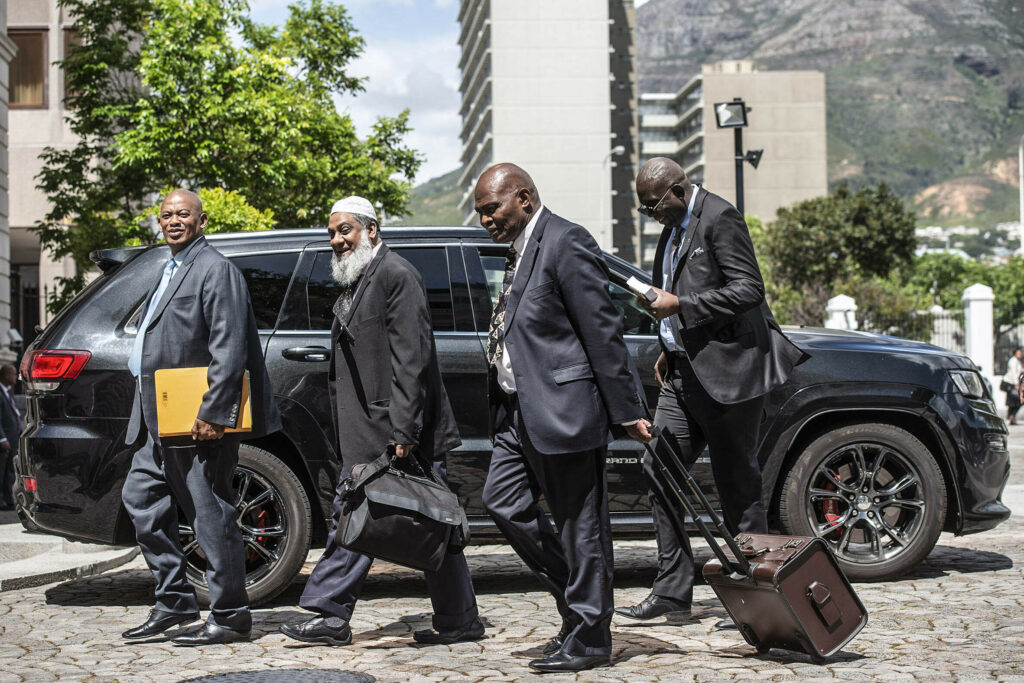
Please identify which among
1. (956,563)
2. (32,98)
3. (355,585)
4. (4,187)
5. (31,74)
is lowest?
(956,563)

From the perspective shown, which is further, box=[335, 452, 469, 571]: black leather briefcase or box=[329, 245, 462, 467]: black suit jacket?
box=[329, 245, 462, 467]: black suit jacket

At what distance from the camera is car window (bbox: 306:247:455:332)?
6.46 m

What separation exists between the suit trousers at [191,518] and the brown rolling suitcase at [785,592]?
197 cm

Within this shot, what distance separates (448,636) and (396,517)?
2.28 ft

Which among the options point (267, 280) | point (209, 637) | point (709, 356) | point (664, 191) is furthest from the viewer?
point (267, 280)

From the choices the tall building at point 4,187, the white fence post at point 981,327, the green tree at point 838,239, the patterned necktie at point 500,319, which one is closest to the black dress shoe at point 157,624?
the patterned necktie at point 500,319

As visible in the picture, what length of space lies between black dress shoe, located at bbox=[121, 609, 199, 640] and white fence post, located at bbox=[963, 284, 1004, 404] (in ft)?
94.6

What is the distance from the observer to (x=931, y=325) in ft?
107

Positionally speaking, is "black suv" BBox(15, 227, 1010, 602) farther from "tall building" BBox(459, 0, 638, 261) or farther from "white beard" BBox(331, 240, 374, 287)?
"tall building" BBox(459, 0, 638, 261)

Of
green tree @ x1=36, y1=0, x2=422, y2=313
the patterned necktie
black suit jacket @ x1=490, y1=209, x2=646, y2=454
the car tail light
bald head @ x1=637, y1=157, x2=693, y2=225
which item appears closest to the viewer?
black suit jacket @ x1=490, y1=209, x2=646, y2=454

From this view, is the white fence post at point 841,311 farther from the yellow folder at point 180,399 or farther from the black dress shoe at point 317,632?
the yellow folder at point 180,399

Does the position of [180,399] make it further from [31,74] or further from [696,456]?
[31,74]

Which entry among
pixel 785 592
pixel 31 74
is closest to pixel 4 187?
pixel 31 74

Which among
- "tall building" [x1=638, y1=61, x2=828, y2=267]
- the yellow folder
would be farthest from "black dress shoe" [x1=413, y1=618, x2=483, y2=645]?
"tall building" [x1=638, y1=61, x2=828, y2=267]
